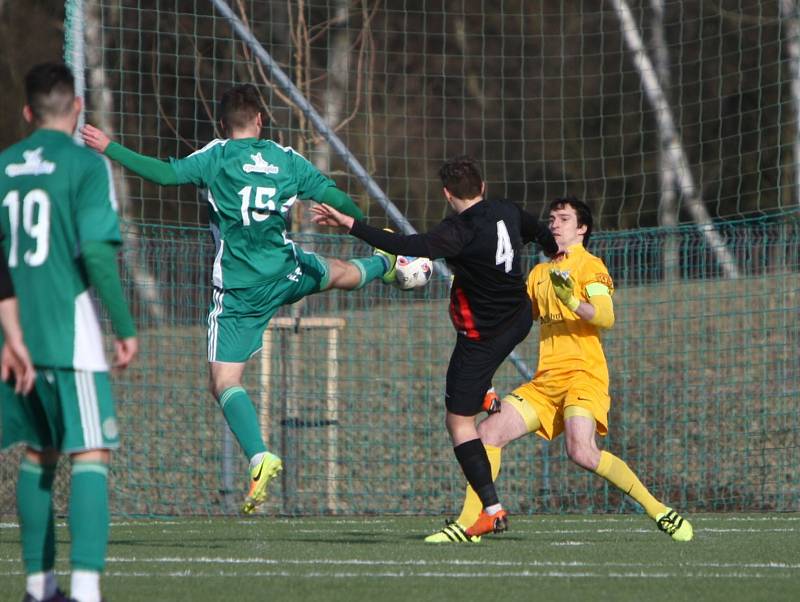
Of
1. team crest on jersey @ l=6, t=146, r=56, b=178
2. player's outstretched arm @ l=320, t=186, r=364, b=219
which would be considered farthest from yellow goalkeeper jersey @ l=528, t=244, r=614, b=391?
team crest on jersey @ l=6, t=146, r=56, b=178

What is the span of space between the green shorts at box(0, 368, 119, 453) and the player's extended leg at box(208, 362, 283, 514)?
7.76 feet

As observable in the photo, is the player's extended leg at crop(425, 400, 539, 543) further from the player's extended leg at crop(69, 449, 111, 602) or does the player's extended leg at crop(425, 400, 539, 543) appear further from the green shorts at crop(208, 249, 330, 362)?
the player's extended leg at crop(69, 449, 111, 602)

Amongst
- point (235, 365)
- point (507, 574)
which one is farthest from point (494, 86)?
point (507, 574)

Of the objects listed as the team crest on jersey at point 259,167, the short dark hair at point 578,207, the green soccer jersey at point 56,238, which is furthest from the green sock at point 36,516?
the short dark hair at point 578,207

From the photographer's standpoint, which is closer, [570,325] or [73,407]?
[73,407]

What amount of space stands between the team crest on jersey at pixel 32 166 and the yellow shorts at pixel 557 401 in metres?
3.95

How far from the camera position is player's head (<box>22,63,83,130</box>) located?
4.80 meters

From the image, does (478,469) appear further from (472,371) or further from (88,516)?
(88,516)

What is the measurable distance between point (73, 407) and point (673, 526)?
392 centimetres

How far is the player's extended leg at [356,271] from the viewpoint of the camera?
8.19m

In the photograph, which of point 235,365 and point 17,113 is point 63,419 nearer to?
point 235,365

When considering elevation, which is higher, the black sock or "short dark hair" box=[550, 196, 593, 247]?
"short dark hair" box=[550, 196, 593, 247]

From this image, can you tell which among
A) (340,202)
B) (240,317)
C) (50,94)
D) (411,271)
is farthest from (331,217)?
(50,94)

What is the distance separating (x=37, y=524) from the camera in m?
4.82
